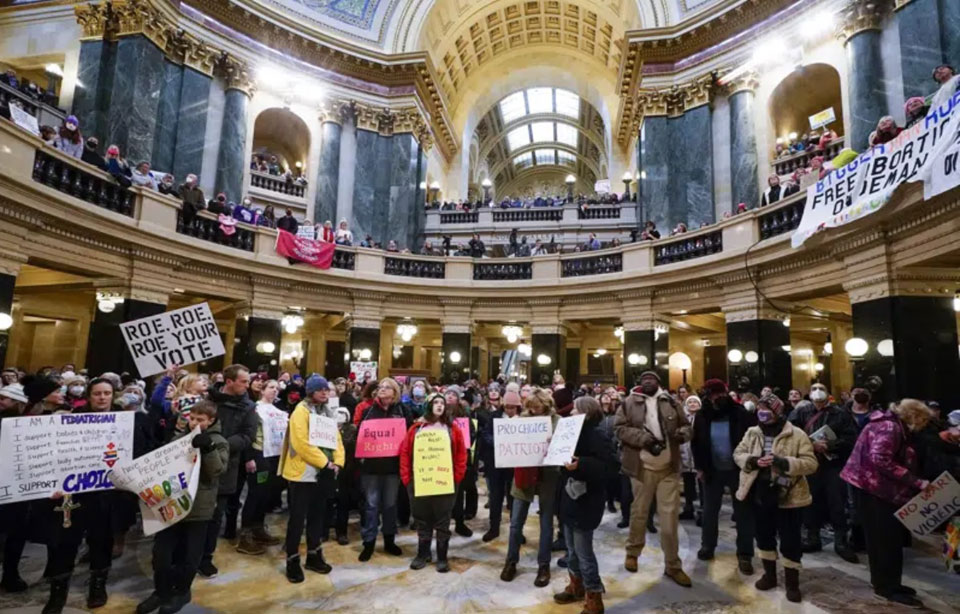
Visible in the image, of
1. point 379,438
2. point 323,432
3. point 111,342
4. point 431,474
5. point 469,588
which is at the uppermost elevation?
point 111,342

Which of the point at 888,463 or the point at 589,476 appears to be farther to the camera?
the point at 888,463

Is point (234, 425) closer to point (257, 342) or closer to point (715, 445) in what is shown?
point (715, 445)

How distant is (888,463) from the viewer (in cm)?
486

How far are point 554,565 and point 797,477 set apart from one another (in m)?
2.71

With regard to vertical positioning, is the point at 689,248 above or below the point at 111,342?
above

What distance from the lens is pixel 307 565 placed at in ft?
18.5

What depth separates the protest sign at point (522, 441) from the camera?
5.36 metres

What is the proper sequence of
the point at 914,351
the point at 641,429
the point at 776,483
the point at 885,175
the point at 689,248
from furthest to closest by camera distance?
the point at 689,248, the point at 914,351, the point at 885,175, the point at 641,429, the point at 776,483

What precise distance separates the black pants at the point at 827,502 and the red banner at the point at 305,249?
13927 millimetres

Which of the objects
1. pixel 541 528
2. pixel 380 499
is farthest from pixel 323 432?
pixel 541 528

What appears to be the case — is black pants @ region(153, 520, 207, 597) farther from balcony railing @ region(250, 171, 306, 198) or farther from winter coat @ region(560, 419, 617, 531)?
balcony railing @ region(250, 171, 306, 198)

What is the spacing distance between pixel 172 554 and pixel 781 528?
561 centimetres

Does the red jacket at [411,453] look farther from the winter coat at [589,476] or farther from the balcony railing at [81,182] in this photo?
the balcony railing at [81,182]

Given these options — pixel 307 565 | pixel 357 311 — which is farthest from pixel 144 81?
pixel 307 565
